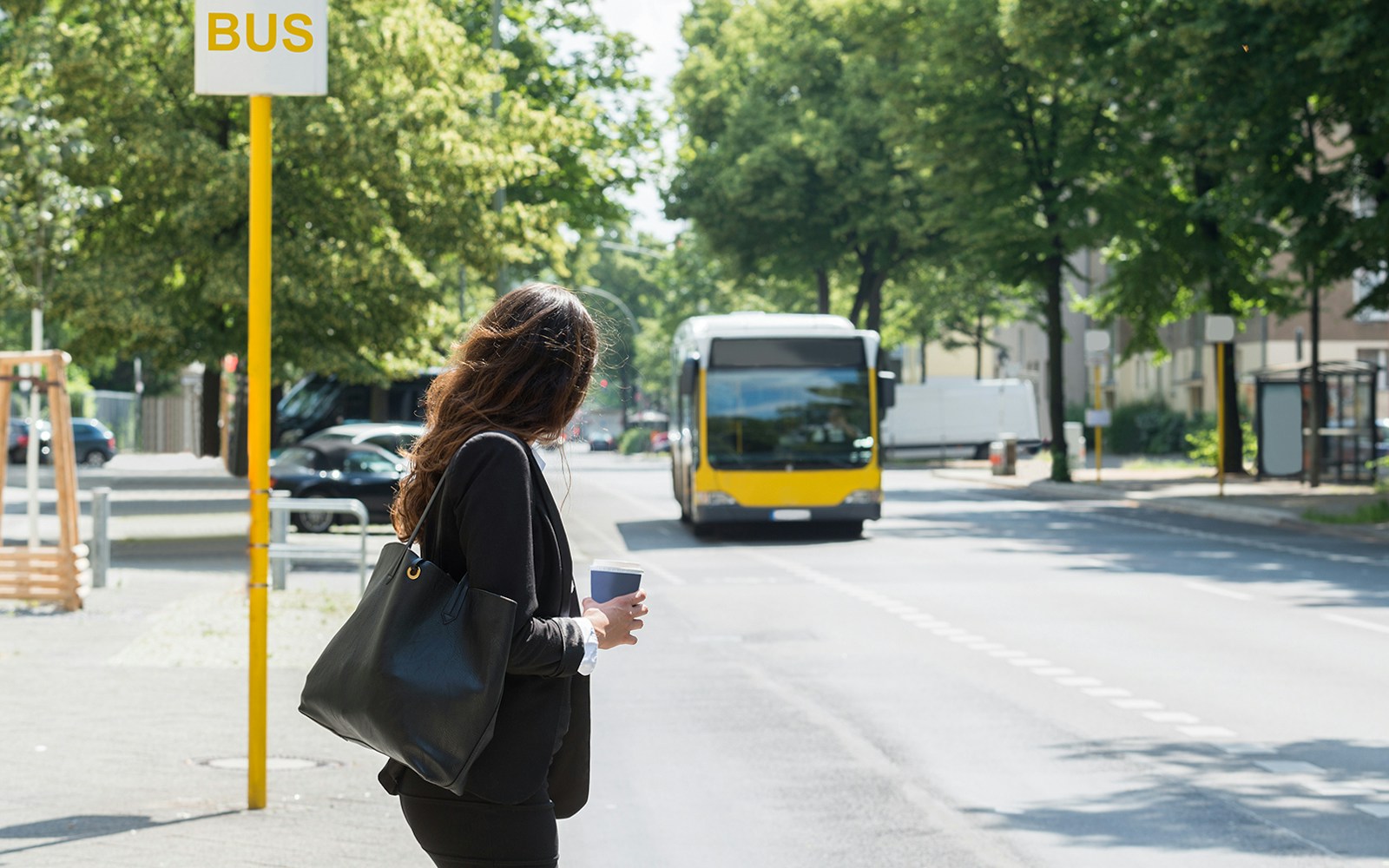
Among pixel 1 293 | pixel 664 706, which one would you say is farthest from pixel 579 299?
pixel 1 293

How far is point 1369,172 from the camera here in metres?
28.4

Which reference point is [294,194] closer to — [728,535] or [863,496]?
[728,535]

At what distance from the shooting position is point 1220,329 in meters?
35.3

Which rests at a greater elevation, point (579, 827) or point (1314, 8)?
point (1314, 8)

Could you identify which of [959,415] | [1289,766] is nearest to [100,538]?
[1289,766]

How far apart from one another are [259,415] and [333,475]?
19345 millimetres

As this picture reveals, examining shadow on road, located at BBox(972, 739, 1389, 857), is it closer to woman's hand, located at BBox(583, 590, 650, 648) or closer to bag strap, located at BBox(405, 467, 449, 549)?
woman's hand, located at BBox(583, 590, 650, 648)

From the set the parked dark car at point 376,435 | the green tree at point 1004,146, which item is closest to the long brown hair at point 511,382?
the parked dark car at point 376,435

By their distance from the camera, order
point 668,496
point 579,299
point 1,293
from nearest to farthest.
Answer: point 579,299, point 1,293, point 668,496

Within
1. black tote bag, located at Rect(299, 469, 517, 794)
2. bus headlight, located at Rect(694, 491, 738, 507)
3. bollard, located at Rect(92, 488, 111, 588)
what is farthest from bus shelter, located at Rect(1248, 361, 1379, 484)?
black tote bag, located at Rect(299, 469, 517, 794)

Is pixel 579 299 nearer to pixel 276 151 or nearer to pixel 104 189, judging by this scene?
pixel 104 189

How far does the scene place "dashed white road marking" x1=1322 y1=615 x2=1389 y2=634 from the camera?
45.7ft

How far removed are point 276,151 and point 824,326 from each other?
721 cm

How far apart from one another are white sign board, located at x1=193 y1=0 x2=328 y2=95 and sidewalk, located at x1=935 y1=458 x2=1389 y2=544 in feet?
63.2
